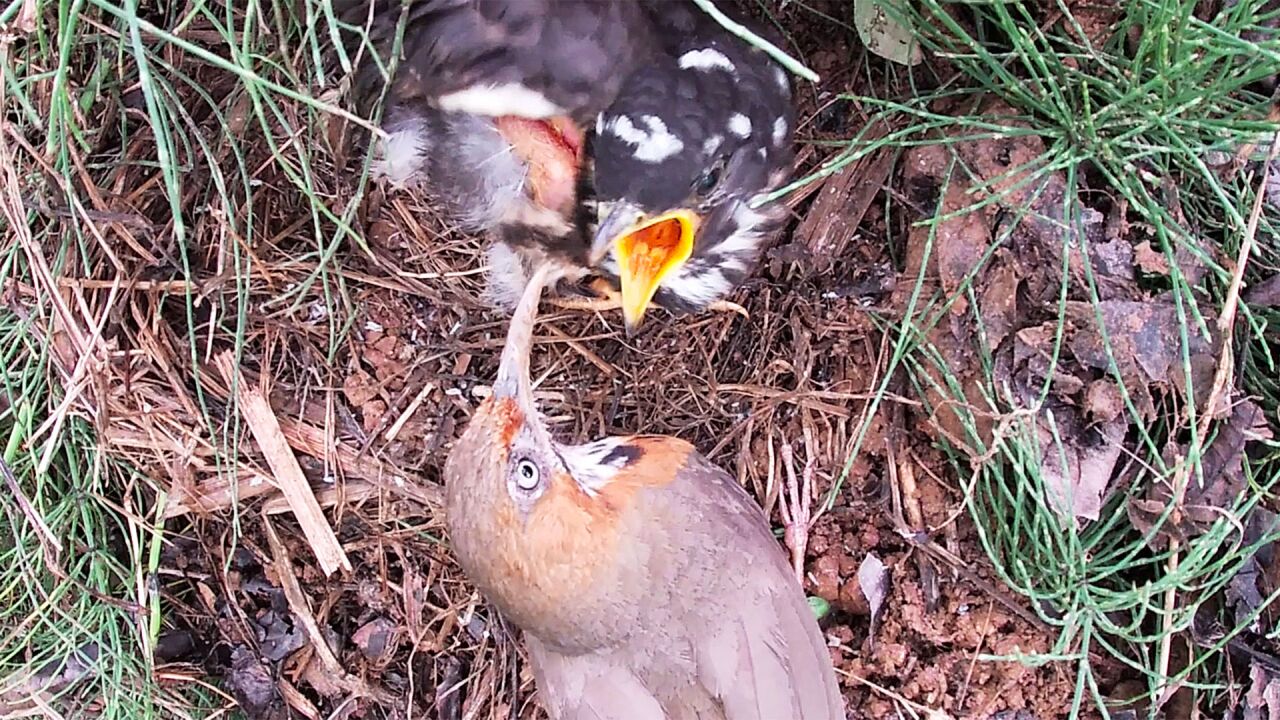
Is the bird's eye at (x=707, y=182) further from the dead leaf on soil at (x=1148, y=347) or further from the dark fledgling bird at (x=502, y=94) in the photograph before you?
the dead leaf on soil at (x=1148, y=347)

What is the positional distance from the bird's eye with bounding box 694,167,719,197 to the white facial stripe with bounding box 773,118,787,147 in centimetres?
27

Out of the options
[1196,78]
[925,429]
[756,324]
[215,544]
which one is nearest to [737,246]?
[756,324]

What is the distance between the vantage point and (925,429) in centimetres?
283

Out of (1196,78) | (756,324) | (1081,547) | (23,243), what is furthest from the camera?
(756,324)

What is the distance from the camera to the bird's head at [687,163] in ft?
7.13

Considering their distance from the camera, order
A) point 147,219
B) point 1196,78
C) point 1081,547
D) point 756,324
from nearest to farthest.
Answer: point 1196,78
point 1081,547
point 147,219
point 756,324

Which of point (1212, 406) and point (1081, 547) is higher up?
point (1212, 406)

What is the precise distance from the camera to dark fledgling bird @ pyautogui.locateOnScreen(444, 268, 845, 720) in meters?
2.44

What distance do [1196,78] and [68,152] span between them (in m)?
2.62

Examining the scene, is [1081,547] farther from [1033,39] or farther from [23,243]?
[23,243]

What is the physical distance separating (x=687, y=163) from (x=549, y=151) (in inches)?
13.7

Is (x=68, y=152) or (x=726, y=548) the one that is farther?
(x=726, y=548)

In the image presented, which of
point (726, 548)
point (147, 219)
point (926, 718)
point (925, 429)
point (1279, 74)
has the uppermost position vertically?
point (1279, 74)

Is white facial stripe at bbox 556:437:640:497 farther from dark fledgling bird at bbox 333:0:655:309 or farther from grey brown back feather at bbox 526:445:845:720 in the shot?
dark fledgling bird at bbox 333:0:655:309
